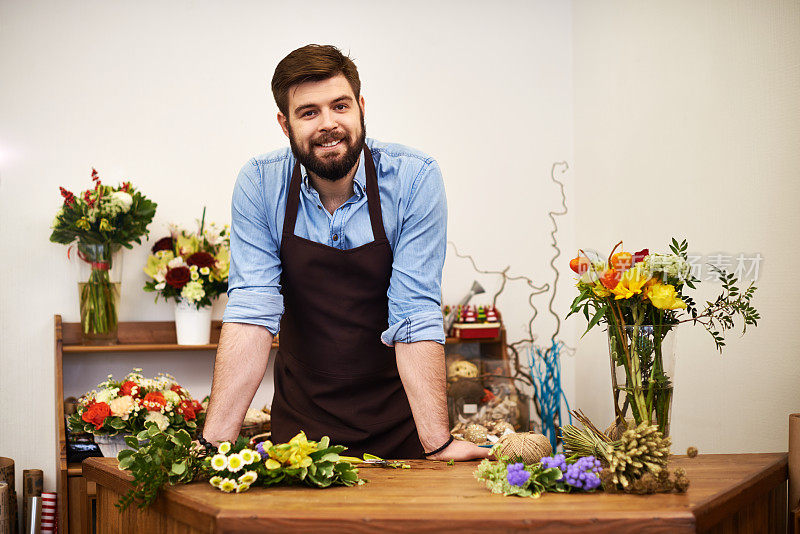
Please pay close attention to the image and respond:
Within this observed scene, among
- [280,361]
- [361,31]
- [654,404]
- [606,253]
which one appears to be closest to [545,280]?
[606,253]

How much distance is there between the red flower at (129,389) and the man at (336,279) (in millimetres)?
950

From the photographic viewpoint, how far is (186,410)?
308 cm

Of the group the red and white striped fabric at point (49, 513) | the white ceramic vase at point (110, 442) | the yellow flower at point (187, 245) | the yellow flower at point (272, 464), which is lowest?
the red and white striped fabric at point (49, 513)

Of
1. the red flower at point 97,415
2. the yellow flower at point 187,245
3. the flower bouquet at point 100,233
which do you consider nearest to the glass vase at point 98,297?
the flower bouquet at point 100,233

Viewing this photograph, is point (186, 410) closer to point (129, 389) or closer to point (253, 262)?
point (129, 389)

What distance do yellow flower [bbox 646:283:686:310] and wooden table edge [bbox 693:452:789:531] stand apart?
355 mm

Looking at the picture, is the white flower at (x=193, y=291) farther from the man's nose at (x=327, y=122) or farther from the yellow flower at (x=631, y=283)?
the yellow flower at (x=631, y=283)

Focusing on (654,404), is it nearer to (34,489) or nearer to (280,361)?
(280,361)

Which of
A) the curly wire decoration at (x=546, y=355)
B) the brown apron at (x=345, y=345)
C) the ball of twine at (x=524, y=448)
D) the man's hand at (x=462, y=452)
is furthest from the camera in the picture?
the curly wire decoration at (x=546, y=355)

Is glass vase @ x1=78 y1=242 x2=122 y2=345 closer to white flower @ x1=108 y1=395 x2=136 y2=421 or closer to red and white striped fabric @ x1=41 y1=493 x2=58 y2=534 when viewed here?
white flower @ x1=108 y1=395 x2=136 y2=421

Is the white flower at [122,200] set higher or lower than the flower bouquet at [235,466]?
higher

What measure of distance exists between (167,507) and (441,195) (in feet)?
3.63

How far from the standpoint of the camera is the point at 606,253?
12.0ft

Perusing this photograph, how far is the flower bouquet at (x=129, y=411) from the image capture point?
293 cm
